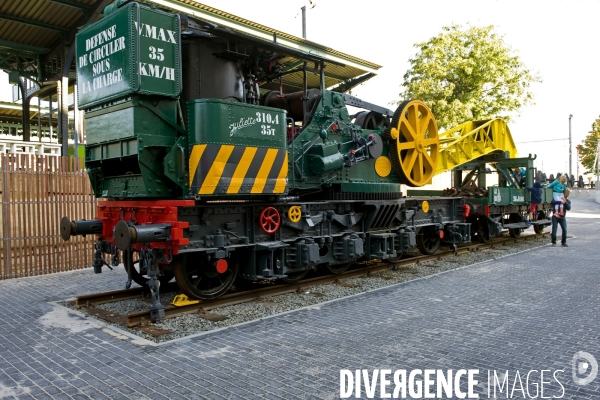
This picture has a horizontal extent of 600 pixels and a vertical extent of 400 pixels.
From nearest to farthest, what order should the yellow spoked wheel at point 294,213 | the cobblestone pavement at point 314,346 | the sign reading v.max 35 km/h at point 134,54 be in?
the cobblestone pavement at point 314,346
the sign reading v.max 35 km/h at point 134,54
the yellow spoked wheel at point 294,213

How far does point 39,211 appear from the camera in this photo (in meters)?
9.40

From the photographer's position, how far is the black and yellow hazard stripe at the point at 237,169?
238 inches

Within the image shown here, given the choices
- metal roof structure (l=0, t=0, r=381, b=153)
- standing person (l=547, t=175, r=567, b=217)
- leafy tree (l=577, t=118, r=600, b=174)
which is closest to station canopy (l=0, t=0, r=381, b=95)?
metal roof structure (l=0, t=0, r=381, b=153)

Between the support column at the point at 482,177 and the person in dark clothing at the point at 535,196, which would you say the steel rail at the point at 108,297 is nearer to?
the support column at the point at 482,177

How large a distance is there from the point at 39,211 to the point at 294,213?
5253 millimetres

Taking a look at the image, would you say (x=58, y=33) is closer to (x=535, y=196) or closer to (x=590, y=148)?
(x=535, y=196)

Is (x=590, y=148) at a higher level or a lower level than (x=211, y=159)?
higher

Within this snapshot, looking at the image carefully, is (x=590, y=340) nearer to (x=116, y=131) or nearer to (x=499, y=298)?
(x=499, y=298)

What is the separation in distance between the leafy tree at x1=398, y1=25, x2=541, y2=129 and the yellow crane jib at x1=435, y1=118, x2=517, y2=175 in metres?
8.61

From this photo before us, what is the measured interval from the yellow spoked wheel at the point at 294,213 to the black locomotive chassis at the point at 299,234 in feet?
0.18

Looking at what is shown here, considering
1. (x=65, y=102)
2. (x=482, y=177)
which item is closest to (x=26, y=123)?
(x=65, y=102)

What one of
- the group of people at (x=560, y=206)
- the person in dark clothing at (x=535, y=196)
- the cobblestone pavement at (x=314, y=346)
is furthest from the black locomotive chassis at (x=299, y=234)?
the person in dark clothing at (x=535, y=196)

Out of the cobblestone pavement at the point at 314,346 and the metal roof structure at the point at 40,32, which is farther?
the metal roof structure at the point at 40,32

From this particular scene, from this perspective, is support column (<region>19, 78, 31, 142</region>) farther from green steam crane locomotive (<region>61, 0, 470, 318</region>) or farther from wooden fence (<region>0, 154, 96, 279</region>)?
green steam crane locomotive (<region>61, 0, 470, 318</region>)
